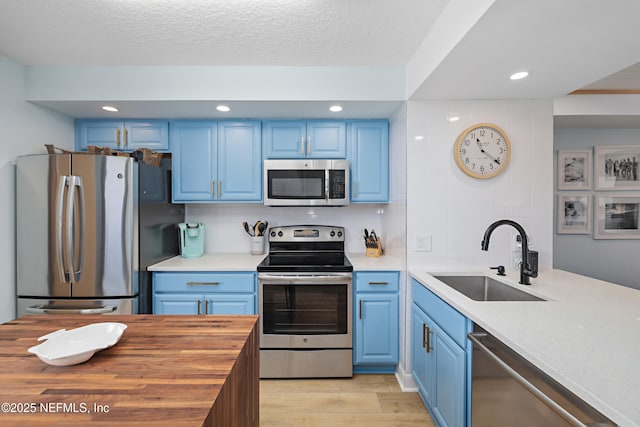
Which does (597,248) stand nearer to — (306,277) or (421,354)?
(421,354)

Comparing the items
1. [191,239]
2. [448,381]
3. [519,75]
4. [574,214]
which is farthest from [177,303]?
[574,214]

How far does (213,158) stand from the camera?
8.72 feet

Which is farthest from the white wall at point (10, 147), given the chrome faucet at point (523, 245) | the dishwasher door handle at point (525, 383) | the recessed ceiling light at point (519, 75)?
the recessed ceiling light at point (519, 75)

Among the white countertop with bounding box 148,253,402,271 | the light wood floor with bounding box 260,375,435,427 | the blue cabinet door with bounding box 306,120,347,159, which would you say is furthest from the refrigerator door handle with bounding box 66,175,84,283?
the blue cabinet door with bounding box 306,120,347,159

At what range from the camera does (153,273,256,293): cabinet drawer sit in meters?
2.33

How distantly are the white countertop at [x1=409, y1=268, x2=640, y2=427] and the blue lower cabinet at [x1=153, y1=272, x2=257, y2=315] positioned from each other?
138 centimetres

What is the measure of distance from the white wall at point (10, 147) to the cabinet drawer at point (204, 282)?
3.19ft

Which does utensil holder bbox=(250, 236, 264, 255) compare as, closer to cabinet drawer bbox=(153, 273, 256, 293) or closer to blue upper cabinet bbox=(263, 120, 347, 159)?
cabinet drawer bbox=(153, 273, 256, 293)

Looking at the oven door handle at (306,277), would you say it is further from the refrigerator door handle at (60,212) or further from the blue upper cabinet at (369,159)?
the refrigerator door handle at (60,212)

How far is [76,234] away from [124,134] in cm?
100

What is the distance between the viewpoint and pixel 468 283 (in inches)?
85.0

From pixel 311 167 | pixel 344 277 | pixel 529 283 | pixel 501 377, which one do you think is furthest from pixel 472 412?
pixel 311 167

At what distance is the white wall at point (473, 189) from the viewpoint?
2.23m

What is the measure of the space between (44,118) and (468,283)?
3526mm
